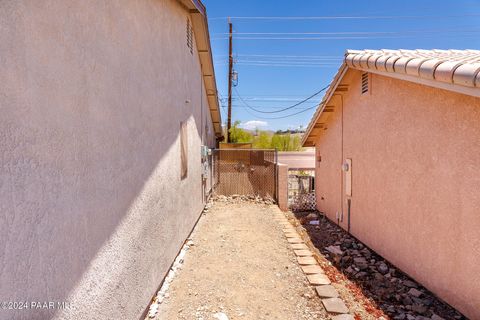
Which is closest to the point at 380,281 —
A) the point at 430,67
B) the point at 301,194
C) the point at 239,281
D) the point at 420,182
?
the point at 420,182

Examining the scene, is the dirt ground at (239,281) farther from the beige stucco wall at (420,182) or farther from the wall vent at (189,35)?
the wall vent at (189,35)

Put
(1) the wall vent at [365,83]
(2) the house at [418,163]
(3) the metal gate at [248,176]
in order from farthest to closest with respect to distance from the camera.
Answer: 1. (3) the metal gate at [248,176]
2. (1) the wall vent at [365,83]
3. (2) the house at [418,163]

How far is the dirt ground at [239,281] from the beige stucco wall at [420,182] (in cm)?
200

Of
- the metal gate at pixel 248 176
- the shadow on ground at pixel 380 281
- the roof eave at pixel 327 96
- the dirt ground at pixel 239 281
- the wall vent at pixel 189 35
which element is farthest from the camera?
the metal gate at pixel 248 176

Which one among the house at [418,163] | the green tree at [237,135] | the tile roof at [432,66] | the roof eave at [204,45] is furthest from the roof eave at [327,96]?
the green tree at [237,135]

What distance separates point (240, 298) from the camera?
434 centimetres

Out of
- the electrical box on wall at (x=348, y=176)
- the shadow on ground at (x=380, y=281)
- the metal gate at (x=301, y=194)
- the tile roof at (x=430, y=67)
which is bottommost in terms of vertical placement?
the shadow on ground at (x=380, y=281)

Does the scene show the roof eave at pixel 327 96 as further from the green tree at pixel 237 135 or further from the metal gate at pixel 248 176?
the green tree at pixel 237 135

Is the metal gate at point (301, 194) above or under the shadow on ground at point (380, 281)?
above

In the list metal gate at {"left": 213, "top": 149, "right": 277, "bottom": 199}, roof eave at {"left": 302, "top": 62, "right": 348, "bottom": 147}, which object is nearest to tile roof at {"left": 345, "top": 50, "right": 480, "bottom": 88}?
roof eave at {"left": 302, "top": 62, "right": 348, "bottom": 147}

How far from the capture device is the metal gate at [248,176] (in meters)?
11.7

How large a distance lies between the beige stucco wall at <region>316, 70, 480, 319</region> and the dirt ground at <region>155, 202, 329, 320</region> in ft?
6.57

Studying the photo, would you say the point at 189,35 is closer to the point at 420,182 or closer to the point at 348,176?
the point at 348,176

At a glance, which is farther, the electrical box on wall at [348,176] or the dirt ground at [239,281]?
the electrical box on wall at [348,176]
